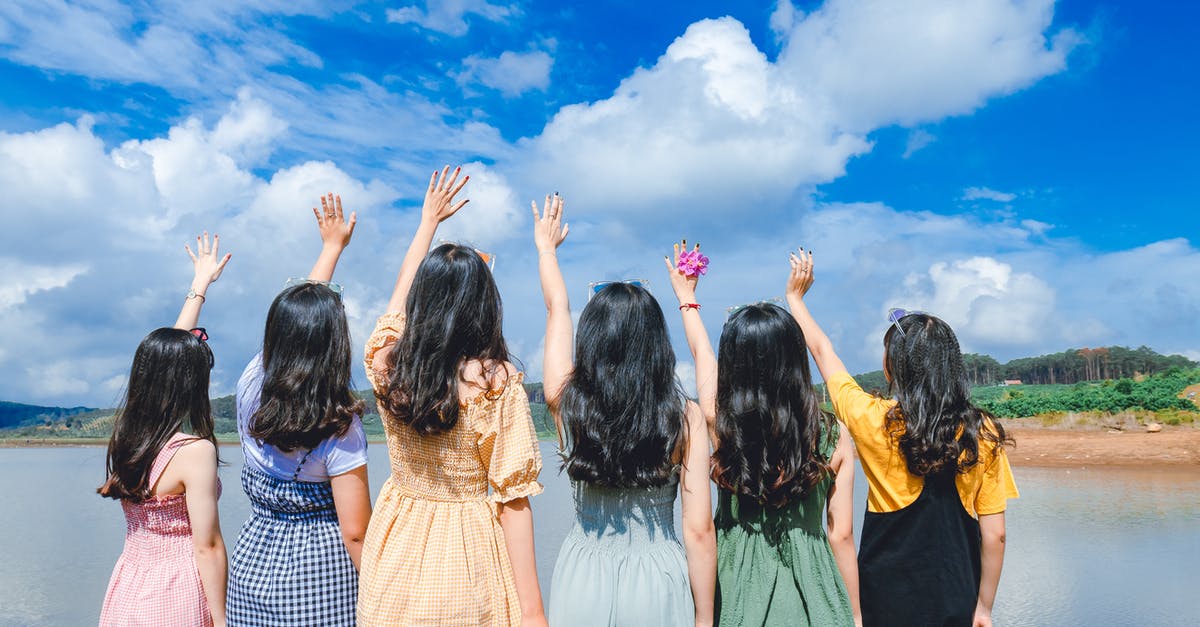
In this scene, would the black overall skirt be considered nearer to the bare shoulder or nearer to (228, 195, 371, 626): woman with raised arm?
(228, 195, 371, 626): woman with raised arm

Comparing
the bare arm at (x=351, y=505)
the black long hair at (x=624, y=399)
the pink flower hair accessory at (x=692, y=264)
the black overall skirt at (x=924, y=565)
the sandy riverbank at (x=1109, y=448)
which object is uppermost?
the pink flower hair accessory at (x=692, y=264)

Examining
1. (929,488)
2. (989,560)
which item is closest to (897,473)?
(929,488)

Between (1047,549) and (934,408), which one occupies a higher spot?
(934,408)

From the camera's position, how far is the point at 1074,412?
2491 centimetres

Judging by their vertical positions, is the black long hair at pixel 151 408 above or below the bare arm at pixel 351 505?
above

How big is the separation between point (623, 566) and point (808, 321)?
1.38 metres

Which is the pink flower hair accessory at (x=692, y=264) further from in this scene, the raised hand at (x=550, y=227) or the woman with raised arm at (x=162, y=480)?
the woman with raised arm at (x=162, y=480)

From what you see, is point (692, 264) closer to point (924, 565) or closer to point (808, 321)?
point (808, 321)

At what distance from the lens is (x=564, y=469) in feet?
8.55

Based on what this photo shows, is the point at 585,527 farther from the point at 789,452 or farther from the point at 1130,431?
the point at 1130,431

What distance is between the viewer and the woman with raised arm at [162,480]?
272 centimetres

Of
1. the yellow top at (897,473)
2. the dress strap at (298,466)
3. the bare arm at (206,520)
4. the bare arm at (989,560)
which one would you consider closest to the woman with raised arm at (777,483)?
the yellow top at (897,473)

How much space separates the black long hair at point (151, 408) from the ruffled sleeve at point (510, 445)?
111cm

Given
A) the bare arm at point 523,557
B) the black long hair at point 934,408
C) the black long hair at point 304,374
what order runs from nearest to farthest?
the bare arm at point 523,557 → the black long hair at point 304,374 → the black long hair at point 934,408
